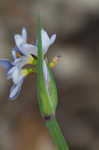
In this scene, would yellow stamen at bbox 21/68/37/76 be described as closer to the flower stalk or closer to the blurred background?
the flower stalk

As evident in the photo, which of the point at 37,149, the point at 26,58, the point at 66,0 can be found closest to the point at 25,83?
the point at 37,149

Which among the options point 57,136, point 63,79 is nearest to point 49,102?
point 57,136

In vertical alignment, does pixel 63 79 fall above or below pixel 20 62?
below

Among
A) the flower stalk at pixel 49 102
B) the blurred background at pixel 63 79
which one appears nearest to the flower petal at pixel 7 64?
the flower stalk at pixel 49 102

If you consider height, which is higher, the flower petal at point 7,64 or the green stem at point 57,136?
the flower petal at point 7,64

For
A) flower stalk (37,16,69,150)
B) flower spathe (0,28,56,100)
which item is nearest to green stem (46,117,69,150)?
flower stalk (37,16,69,150)

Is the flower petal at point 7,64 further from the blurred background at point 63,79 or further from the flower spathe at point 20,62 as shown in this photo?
the blurred background at point 63,79

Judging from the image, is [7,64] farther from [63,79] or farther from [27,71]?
[63,79]

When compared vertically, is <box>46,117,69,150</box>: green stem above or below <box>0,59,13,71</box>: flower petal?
below

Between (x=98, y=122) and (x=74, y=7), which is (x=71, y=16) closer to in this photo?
(x=74, y=7)
